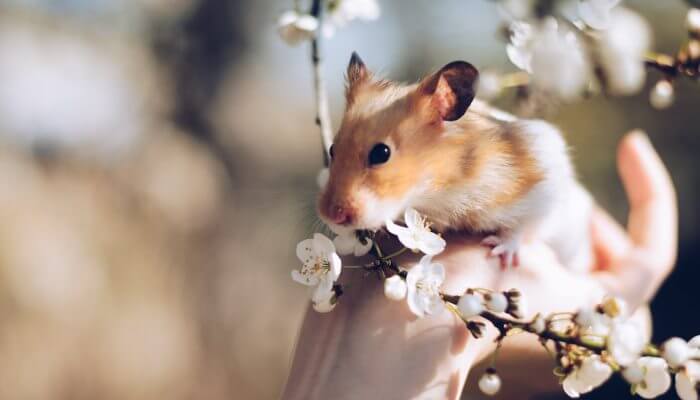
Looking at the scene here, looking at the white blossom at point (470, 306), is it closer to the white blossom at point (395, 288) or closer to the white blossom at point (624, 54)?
the white blossom at point (395, 288)

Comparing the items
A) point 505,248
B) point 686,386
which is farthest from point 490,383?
point 505,248

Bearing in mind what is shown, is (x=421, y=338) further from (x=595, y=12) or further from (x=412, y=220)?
(x=595, y=12)

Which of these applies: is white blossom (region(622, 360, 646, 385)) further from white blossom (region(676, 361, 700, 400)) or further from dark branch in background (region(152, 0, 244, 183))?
dark branch in background (region(152, 0, 244, 183))

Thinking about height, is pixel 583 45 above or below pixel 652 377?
above

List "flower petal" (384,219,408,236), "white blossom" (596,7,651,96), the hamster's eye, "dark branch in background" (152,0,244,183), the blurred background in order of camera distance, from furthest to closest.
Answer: "dark branch in background" (152,0,244,183)
the blurred background
the hamster's eye
"flower petal" (384,219,408,236)
"white blossom" (596,7,651,96)

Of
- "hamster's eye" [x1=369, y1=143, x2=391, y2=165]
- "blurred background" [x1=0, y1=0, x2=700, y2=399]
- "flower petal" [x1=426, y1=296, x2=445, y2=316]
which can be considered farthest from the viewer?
"blurred background" [x1=0, y1=0, x2=700, y2=399]

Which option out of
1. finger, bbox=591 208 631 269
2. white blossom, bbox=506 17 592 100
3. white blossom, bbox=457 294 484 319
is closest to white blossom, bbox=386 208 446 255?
white blossom, bbox=457 294 484 319

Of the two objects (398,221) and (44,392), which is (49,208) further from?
(398,221)
